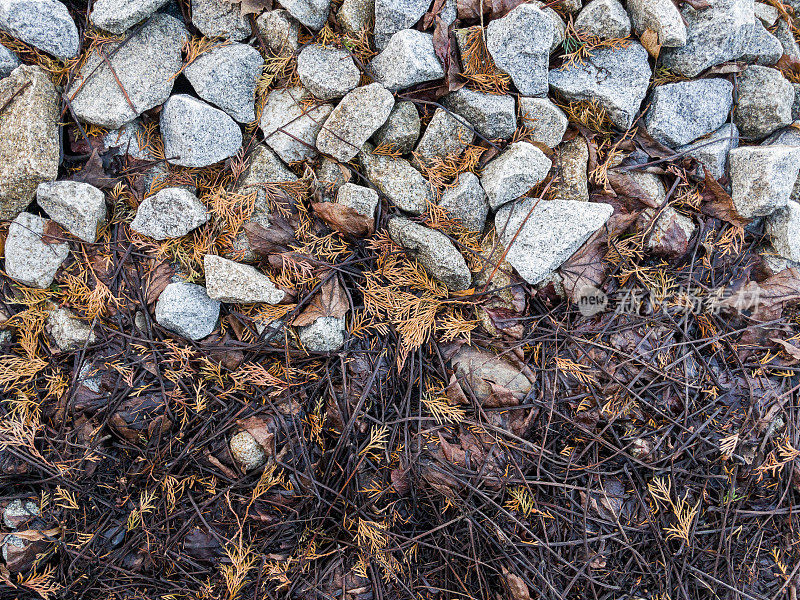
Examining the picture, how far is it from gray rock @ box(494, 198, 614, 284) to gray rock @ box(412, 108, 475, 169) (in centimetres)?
40

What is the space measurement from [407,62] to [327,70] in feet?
1.28

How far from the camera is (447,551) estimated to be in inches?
83.9

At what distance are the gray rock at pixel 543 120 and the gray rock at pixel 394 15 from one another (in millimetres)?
629

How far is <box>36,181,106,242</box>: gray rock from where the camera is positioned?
80.0 inches

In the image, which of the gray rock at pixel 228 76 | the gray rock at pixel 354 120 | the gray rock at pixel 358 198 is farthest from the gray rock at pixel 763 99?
the gray rock at pixel 228 76

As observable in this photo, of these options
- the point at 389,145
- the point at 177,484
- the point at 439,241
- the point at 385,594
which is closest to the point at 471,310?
the point at 439,241

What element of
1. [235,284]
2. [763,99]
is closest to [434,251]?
[235,284]

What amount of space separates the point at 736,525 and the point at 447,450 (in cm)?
149

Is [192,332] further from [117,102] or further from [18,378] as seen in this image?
[117,102]

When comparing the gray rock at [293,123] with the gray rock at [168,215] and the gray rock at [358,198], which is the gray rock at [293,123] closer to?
the gray rock at [358,198]

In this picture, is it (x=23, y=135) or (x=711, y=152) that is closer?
(x=23, y=135)

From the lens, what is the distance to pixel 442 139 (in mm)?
2176

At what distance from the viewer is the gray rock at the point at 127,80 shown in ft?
6.84

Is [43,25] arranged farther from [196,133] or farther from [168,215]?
[168,215]
